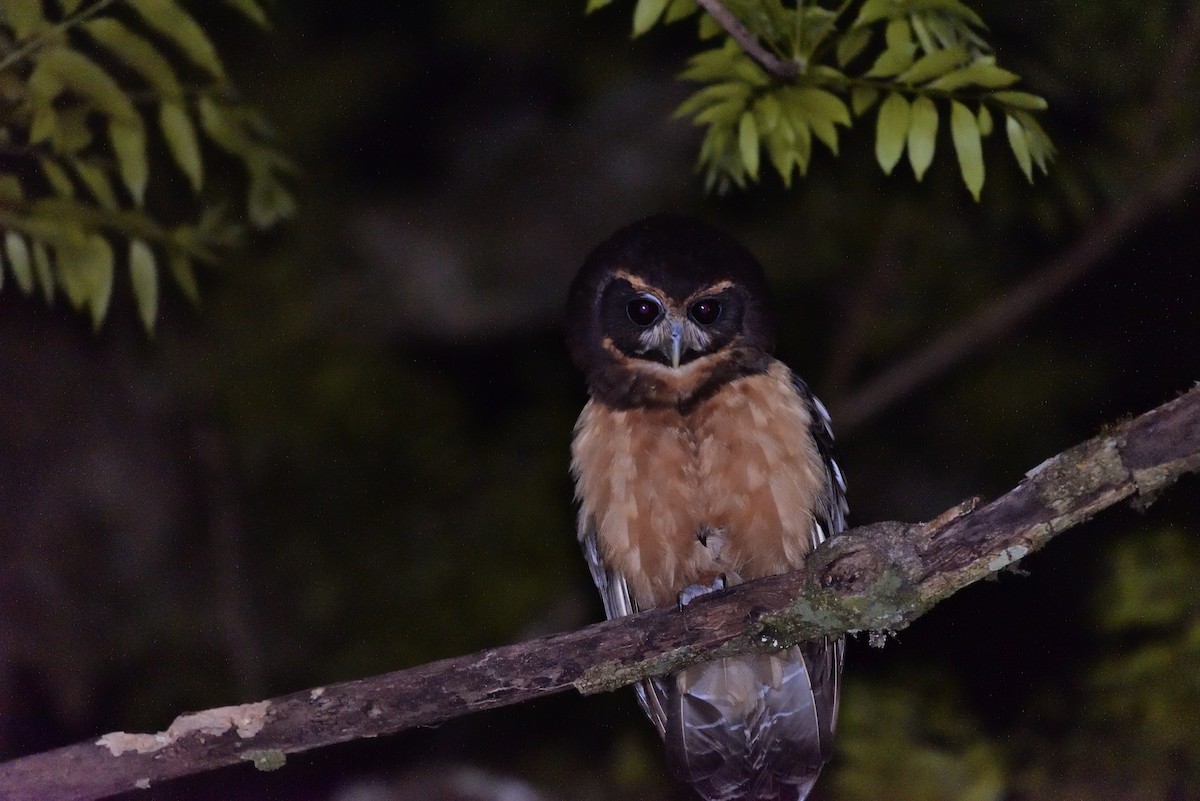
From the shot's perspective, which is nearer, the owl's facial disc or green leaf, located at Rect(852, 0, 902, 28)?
green leaf, located at Rect(852, 0, 902, 28)

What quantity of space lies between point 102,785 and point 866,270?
4.34m

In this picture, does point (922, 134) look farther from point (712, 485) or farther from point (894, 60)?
point (712, 485)

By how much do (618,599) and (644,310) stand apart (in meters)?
1.00

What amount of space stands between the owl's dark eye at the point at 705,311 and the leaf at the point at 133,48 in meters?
1.75

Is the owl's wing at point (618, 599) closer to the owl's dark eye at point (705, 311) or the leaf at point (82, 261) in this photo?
the owl's dark eye at point (705, 311)

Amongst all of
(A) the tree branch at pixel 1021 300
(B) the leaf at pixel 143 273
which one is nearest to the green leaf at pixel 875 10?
(B) the leaf at pixel 143 273

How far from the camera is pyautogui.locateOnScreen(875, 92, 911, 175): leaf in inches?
115

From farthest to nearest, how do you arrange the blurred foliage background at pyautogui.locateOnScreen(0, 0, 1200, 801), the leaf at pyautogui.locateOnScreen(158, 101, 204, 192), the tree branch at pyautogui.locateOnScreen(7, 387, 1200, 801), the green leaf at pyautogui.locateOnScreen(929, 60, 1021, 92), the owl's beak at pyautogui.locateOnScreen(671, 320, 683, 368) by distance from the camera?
the blurred foliage background at pyautogui.locateOnScreen(0, 0, 1200, 801)
the owl's beak at pyautogui.locateOnScreen(671, 320, 683, 368)
the leaf at pyautogui.locateOnScreen(158, 101, 204, 192)
the green leaf at pyautogui.locateOnScreen(929, 60, 1021, 92)
the tree branch at pyautogui.locateOnScreen(7, 387, 1200, 801)

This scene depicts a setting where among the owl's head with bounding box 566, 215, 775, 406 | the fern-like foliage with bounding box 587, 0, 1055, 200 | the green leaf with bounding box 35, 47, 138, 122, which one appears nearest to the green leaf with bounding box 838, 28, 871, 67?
the fern-like foliage with bounding box 587, 0, 1055, 200

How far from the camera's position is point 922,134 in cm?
295

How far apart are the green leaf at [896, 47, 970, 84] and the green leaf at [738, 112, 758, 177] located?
1.27ft

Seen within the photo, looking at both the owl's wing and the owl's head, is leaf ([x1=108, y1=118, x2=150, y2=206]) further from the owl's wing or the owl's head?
the owl's wing

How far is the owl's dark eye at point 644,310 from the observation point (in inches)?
158

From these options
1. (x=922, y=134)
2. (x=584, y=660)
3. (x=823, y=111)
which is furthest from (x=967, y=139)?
(x=584, y=660)
